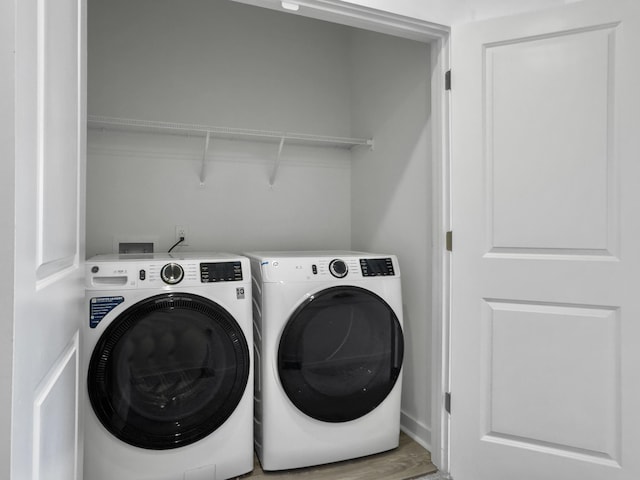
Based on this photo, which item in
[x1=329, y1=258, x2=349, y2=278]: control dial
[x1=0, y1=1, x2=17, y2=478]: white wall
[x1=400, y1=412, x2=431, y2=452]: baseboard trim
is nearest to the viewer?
[x1=0, y1=1, x2=17, y2=478]: white wall

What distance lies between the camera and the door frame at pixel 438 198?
1.68 meters

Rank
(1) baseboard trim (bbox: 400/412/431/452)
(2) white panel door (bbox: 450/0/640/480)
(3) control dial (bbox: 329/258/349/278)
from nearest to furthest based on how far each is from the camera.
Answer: (2) white panel door (bbox: 450/0/640/480) < (3) control dial (bbox: 329/258/349/278) < (1) baseboard trim (bbox: 400/412/431/452)

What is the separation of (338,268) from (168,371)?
2.68 ft

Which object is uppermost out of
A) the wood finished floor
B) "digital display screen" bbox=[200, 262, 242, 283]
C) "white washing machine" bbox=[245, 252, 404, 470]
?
"digital display screen" bbox=[200, 262, 242, 283]

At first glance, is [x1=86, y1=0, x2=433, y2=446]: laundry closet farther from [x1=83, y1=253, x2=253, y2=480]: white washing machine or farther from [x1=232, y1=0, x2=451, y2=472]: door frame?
[x1=83, y1=253, x2=253, y2=480]: white washing machine

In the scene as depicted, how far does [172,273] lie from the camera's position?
1570 millimetres

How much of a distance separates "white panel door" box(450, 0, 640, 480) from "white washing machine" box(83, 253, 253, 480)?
0.93m

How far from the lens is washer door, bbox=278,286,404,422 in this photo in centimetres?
168

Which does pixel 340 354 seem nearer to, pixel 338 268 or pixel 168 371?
pixel 338 268

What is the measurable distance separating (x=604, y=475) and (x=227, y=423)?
1.44 metres

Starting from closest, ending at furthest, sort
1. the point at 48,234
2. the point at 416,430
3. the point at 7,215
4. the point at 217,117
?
1. the point at 7,215
2. the point at 48,234
3. the point at 416,430
4. the point at 217,117

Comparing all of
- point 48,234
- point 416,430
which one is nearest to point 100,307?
point 48,234

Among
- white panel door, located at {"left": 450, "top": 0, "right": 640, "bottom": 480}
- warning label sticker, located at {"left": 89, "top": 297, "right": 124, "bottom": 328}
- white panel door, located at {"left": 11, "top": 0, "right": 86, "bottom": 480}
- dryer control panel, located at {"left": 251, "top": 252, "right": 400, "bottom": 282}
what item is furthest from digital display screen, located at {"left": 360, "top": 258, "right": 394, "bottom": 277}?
white panel door, located at {"left": 11, "top": 0, "right": 86, "bottom": 480}

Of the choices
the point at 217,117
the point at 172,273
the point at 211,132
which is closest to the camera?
the point at 172,273
